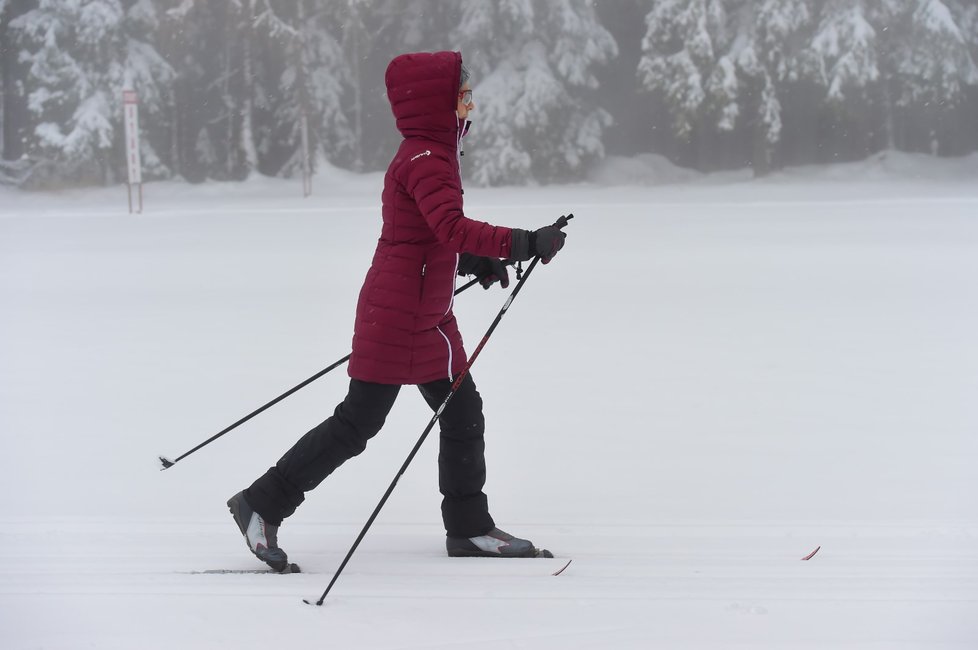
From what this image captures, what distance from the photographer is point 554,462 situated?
3.57m

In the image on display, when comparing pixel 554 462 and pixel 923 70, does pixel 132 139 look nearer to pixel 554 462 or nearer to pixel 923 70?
pixel 554 462

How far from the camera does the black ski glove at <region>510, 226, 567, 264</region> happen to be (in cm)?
228

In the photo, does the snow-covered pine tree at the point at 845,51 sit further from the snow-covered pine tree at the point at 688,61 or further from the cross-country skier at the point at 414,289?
the cross-country skier at the point at 414,289

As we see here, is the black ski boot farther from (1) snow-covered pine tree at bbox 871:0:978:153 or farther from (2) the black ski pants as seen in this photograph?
(1) snow-covered pine tree at bbox 871:0:978:153

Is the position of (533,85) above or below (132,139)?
above

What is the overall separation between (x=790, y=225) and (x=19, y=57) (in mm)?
17240

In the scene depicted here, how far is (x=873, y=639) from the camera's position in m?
2.01

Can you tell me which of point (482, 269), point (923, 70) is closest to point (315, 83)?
point (923, 70)

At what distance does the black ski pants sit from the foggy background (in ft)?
65.3

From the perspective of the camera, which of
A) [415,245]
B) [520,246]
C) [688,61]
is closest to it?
[520,246]

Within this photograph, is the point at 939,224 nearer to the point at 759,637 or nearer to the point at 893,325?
the point at 893,325

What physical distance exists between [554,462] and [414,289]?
1.34m

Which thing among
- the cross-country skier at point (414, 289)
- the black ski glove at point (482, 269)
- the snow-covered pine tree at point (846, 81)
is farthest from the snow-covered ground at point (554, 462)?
the snow-covered pine tree at point (846, 81)

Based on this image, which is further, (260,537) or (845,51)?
(845,51)
